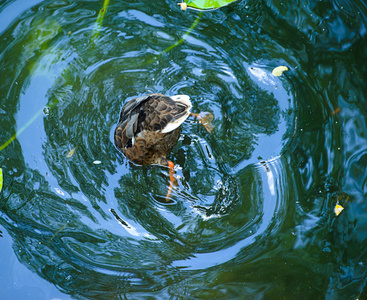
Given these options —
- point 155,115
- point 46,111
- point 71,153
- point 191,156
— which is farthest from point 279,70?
point 46,111

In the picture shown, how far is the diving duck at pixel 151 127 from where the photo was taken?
312cm

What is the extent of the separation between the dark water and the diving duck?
0.45 ft

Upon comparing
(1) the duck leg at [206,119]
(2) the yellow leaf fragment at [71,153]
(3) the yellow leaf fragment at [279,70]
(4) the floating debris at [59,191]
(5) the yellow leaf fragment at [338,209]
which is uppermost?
(2) the yellow leaf fragment at [71,153]

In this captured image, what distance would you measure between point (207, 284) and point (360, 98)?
212 cm

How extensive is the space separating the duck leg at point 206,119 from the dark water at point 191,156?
0.05m

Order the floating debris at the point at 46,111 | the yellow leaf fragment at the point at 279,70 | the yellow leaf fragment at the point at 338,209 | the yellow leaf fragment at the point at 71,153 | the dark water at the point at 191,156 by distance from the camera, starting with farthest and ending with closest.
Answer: the yellow leaf fragment at the point at 279,70 → the floating debris at the point at 46,111 → the yellow leaf fragment at the point at 71,153 → the yellow leaf fragment at the point at 338,209 → the dark water at the point at 191,156

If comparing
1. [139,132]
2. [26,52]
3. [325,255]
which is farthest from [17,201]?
[325,255]

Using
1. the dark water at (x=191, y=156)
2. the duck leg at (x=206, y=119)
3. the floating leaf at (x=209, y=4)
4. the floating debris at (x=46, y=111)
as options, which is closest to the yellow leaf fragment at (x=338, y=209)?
the dark water at (x=191, y=156)

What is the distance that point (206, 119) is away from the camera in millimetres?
3629

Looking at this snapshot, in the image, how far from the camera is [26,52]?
3.99 m

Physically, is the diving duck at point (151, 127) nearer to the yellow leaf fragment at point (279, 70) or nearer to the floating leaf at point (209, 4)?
the yellow leaf fragment at point (279, 70)

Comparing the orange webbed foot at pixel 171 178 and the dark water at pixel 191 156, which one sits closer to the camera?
the dark water at pixel 191 156

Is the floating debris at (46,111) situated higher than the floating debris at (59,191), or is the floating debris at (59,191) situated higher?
the floating debris at (46,111)

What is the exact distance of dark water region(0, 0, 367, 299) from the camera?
3.04m
